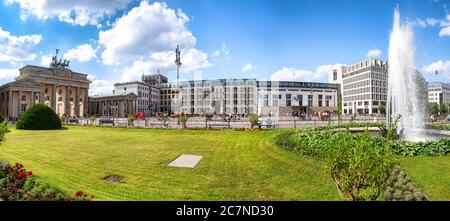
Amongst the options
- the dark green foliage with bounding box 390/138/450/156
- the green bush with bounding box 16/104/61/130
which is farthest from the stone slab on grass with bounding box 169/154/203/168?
the green bush with bounding box 16/104/61/130

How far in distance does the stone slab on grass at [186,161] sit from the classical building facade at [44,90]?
37868 millimetres

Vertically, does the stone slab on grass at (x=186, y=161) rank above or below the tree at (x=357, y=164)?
below

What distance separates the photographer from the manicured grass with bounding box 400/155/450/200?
24.2 feet

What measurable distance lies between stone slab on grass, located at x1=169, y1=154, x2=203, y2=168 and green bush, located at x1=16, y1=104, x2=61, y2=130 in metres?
28.2

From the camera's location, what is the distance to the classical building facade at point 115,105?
9472 cm

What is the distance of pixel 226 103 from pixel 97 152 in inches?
3112

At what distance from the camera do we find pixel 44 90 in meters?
71.6

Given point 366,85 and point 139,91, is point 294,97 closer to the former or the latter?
point 366,85

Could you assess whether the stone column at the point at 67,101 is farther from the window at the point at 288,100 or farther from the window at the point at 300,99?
the window at the point at 300,99

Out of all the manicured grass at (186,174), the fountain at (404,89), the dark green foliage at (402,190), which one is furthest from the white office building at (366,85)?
the dark green foliage at (402,190)

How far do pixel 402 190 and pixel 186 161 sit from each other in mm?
7797

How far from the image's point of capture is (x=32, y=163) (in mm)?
11070

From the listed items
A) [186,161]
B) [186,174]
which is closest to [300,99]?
[186,161]
